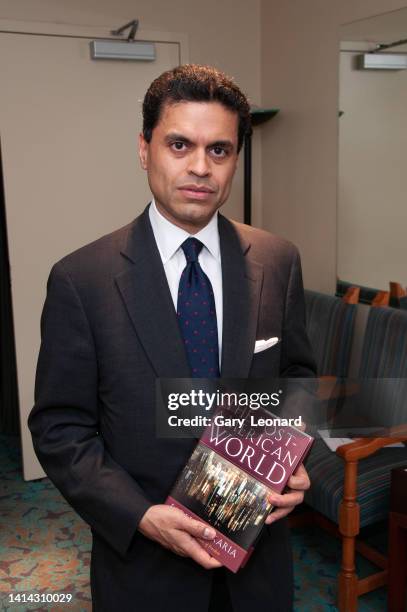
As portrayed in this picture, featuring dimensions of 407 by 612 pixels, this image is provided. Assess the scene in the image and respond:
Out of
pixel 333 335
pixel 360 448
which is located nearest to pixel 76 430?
pixel 360 448

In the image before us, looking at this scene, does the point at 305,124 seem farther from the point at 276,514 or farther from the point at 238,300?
the point at 276,514

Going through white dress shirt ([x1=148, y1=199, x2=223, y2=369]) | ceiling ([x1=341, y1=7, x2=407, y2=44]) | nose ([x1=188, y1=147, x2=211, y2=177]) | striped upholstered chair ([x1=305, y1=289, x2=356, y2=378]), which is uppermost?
ceiling ([x1=341, y1=7, x2=407, y2=44])

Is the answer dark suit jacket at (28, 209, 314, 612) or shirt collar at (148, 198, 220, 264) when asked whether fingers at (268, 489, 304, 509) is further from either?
shirt collar at (148, 198, 220, 264)

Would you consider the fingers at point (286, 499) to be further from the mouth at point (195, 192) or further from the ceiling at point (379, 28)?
the ceiling at point (379, 28)

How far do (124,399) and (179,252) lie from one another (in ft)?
1.01

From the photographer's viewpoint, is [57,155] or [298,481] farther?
[57,155]

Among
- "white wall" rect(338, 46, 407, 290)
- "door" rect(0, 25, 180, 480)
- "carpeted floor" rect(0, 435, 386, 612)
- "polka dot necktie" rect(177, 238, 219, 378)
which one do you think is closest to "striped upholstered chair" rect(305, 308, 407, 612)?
"carpeted floor" rect(0, 435, 386, 612)

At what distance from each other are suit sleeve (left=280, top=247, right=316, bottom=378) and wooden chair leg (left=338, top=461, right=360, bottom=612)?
1.16m

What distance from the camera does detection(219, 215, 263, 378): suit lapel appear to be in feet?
3.75

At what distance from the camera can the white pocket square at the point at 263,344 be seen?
1182 millimetres

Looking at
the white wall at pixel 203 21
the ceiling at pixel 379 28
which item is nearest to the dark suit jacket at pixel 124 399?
the ceiling at pixel 379 28

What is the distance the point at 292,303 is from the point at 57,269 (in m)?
0.49

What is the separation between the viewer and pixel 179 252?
3.98ft

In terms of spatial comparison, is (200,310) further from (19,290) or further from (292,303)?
(19,290)
